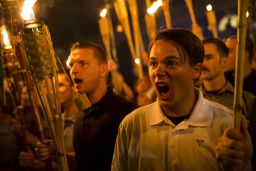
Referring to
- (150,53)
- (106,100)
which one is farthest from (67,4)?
(150,53)

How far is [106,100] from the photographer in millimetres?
3305

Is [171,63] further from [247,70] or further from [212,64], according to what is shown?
[247,70]

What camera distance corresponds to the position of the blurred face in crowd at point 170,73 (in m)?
2.16

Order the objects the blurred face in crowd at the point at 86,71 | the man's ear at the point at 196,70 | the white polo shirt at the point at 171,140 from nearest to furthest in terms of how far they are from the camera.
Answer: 1. the white polo shirt at the point at 171,140
2. the man's ear at the point at 196,70
3. the blurred face in crowd at the point at 86,71

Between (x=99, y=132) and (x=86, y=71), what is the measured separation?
0.55 meters

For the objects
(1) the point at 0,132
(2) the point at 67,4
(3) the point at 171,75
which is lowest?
(1) the point at 0,132

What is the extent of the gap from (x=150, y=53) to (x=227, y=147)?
78 cm

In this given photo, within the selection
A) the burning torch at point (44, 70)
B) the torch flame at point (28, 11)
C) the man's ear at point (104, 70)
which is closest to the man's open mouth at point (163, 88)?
the burning torch at point (44, 70)

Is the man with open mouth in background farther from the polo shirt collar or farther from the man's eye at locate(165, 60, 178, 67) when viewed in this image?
the man's eye at locate(165, 60, 178, 67)

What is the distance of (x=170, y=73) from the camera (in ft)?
7.07

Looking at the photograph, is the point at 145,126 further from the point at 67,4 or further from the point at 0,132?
the point at 67,4

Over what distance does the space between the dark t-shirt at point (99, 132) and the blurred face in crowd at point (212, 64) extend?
1032 mm

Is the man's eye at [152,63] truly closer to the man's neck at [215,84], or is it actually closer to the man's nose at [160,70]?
the man's nose at [160,70]

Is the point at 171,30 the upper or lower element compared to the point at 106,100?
upper
